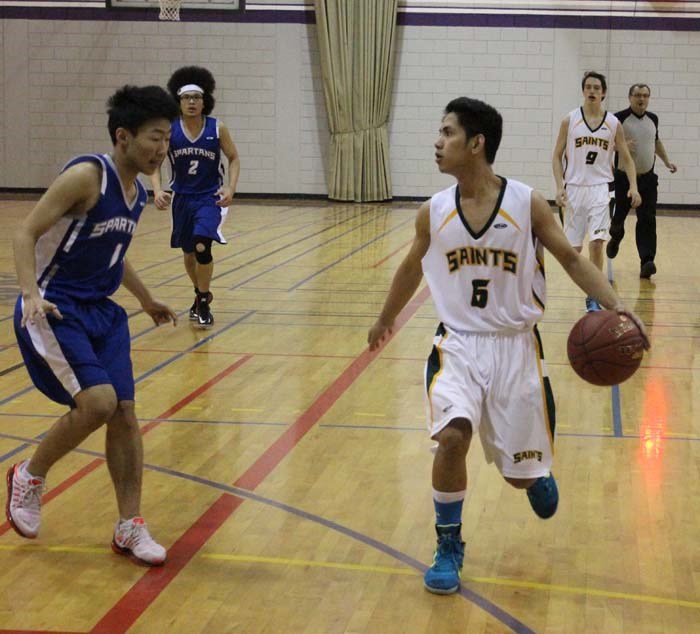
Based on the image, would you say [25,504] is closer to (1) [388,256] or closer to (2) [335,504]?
(2) [335,504]

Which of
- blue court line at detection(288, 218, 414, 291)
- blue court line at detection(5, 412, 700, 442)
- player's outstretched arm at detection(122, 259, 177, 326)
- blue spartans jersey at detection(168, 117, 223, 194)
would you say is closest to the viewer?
player's outstretched arm at detection(122, 259, 177, 326)

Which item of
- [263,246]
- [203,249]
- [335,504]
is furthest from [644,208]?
[335,504]

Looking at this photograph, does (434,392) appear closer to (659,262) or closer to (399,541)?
(399,541)

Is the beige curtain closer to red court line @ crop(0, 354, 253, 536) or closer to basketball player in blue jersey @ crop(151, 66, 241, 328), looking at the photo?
basketball player in blue jersey @ crop(151, 66, 241, 328)

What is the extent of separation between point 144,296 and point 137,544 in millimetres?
900

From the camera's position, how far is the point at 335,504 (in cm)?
452

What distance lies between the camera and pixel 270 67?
18.7 metres

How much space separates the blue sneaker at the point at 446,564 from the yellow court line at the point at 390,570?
10cm

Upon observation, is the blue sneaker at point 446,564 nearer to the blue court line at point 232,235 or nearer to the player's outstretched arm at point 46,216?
the player's outstretched arm at point 46,216

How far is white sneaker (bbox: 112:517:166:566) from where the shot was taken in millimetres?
3842

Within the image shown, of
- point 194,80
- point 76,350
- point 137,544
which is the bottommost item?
point 137,544

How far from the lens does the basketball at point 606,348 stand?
3748mm

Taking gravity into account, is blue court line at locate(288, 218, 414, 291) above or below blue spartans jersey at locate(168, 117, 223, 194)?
below

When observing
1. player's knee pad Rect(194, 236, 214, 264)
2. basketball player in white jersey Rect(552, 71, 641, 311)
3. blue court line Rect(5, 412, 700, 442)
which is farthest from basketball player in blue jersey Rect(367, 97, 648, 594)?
basketball player in white jersey Rect(552, 71, 641, 311)
